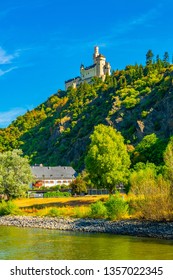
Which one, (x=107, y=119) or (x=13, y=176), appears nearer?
(x=13, y=176)

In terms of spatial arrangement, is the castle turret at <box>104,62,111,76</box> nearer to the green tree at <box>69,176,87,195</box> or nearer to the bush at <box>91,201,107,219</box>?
the green tree at <box>69,176,87,195</box>

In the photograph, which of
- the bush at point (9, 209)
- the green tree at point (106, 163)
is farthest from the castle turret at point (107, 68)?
the bush at point (9, 209)

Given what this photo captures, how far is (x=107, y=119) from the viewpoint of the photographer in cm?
12056

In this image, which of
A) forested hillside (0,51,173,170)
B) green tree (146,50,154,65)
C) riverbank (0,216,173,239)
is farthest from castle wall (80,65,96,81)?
riverbank (0,216,173,239)

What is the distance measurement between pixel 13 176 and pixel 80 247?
103 ft

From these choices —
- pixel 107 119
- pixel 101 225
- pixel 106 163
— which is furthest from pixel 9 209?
pixel 107 119

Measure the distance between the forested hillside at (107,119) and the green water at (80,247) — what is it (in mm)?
40814

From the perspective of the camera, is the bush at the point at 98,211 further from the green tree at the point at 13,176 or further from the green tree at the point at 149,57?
the green tree at the point at 149,57

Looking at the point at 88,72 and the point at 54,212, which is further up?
the point at 88,72

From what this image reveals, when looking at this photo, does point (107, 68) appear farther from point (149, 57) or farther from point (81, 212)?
point (81, 212)

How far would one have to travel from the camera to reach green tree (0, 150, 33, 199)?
58.8 m

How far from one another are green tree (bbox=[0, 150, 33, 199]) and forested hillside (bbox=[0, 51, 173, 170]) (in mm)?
24727

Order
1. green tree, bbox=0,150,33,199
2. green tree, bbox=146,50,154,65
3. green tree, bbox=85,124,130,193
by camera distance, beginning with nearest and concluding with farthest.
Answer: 1. green tree, bbox=85,124,130,193
2. green tree, bbox=0,150,33,199
3. green tree, bbox=146,50,154,65

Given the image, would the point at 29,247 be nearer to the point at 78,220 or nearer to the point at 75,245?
the point at 75,245
